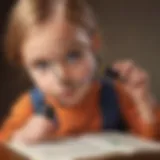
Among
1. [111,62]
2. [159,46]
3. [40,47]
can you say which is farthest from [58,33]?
[159,46]

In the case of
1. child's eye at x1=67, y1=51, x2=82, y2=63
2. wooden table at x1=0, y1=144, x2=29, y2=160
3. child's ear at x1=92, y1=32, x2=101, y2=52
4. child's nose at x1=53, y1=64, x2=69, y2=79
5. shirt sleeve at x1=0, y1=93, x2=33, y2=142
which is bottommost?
wooden table at x1=0, y1=144, x2=29, y2=160

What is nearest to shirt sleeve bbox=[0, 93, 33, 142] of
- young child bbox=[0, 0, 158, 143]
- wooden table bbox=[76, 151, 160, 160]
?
young child bbox=[0, 0, 158, 143]

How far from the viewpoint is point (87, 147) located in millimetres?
1080

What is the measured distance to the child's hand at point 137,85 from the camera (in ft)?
3.71

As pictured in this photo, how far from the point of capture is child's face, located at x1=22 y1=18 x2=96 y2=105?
111cm

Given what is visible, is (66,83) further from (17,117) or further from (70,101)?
(17,117)

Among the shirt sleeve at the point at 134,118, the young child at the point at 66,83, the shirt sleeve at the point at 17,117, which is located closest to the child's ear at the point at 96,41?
the young child at the point at 66,83

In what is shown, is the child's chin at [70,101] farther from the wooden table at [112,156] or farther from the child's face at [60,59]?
the wooden table at [112,156]

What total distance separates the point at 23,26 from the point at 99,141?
349 mm

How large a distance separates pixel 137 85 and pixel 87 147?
0.21 meters

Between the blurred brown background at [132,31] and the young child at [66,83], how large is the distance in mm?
24

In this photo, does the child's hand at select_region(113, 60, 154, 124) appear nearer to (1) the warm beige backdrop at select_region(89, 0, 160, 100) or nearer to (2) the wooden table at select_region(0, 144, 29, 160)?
(1) the warm beige backdrop at select_region(89, 0, 160, 100)

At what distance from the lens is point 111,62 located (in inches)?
44.9

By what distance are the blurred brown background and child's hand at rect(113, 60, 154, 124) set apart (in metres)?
0.02
